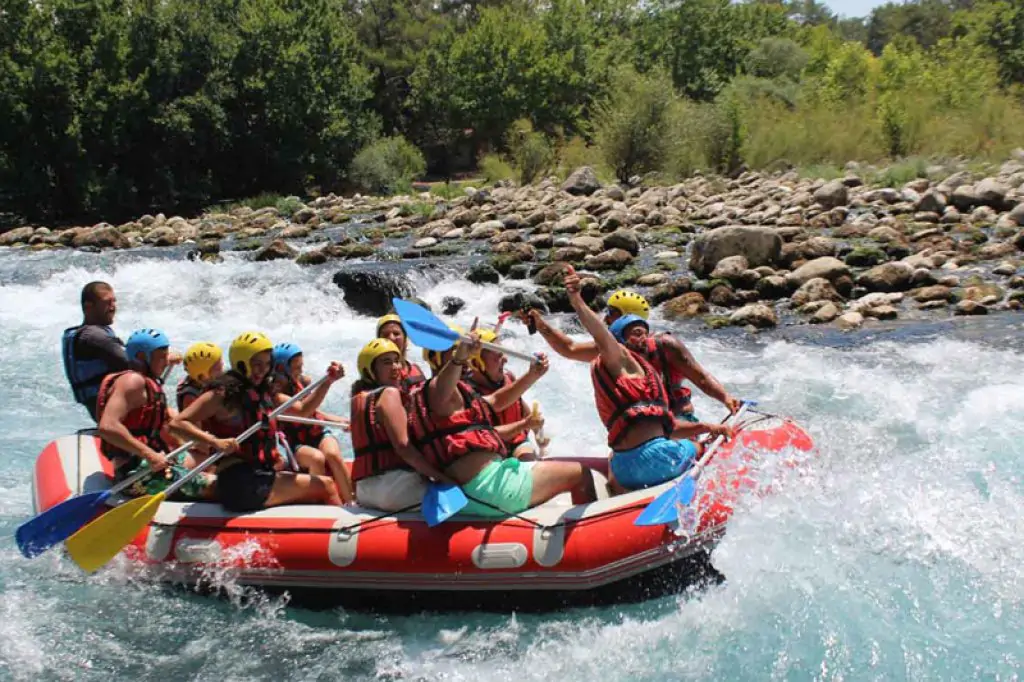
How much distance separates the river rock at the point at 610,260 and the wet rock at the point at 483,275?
1330 mm

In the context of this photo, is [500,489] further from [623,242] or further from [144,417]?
[623,242]

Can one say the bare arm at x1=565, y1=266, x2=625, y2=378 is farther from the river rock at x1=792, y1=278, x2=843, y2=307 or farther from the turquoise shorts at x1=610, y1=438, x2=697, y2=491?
the river rock at x1=792, y1=278, x2=843, y2=307

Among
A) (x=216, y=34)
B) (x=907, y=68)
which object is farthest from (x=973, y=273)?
(x=216, y=34)

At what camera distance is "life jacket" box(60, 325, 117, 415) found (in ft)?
18.5

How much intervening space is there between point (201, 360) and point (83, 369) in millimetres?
952

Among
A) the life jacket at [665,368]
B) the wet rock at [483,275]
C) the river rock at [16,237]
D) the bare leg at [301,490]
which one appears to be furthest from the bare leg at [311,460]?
the river rock at [16,237]

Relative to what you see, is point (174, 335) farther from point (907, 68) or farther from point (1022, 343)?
point (907, 68)

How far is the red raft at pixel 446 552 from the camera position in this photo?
15.6 feet

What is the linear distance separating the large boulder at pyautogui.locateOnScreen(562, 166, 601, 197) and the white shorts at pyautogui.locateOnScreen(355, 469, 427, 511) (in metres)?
16.2

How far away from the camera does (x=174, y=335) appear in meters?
12.1

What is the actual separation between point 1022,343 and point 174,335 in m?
9.43

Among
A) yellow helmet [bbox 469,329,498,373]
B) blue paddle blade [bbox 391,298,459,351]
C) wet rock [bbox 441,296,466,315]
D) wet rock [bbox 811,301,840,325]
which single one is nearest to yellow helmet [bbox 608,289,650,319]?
yellow helmet [bbox 469,329,498,373]

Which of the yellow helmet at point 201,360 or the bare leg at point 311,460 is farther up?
the yellow helmet at point 201,360

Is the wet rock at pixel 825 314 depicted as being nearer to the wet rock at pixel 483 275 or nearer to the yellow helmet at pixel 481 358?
the wet rock at pixel 483 275
